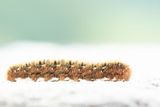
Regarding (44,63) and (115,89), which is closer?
(115,89)

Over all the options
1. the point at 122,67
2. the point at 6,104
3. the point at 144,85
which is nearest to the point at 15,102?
the point at 6,104

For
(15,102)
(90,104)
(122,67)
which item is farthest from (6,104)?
(122,67)

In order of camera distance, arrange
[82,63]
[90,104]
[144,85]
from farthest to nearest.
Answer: [82,63] → [144,85] → [90,104]

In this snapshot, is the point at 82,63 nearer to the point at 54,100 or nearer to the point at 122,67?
the point at 122,67

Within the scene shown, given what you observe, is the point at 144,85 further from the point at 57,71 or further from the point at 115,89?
the point at 57,71

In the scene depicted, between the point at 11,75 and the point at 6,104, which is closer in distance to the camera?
the point at 6,104

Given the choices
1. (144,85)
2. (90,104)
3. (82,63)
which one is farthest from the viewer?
(82,63)
